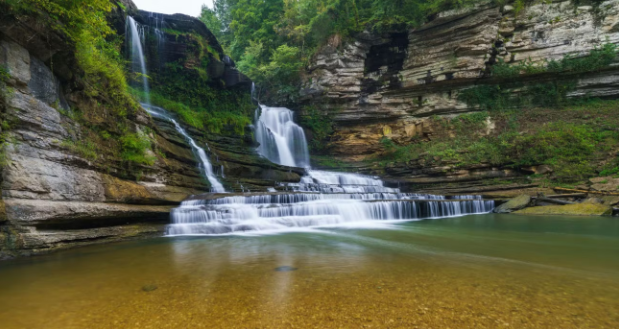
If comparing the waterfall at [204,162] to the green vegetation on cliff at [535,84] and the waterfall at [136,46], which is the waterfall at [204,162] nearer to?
the waterfall at [136,46]

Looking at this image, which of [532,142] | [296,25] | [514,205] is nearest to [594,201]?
[514,205]

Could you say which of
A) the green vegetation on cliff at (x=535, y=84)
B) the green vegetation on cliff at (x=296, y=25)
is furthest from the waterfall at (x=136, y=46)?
the green vegetation on cliff at (x=535, y=84)

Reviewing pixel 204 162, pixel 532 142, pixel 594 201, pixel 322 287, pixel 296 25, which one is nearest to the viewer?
pixel 322 287

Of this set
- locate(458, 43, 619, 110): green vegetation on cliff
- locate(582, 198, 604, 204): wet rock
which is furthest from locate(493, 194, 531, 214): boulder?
locate(458, 43, 619, 110): green vegetation on cliff

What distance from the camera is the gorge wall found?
4812 millimetres

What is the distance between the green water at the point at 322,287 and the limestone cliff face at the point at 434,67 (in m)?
12.9

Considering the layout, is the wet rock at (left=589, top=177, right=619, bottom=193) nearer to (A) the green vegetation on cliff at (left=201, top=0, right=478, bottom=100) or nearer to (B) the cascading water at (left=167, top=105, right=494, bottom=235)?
(B) the cascading water at (left=167, top=105, right=494, bottom=235)

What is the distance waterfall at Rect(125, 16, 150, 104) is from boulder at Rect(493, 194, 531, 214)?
56.3 ft

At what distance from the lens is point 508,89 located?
18422 mm

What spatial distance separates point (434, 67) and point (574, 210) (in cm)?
1143

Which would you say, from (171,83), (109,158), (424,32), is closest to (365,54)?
(424,32)

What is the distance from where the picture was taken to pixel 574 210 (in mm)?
10531

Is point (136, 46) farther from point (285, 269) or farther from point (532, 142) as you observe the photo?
point (532, 142)

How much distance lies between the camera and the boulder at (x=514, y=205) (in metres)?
11.8
